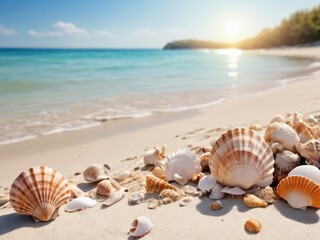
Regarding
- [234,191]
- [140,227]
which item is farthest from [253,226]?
[140,227]

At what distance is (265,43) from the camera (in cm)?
7612

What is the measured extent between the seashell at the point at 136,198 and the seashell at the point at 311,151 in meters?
1.37

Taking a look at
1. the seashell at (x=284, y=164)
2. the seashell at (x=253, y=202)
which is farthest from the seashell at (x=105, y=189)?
the seashell at (x=284, y=164)

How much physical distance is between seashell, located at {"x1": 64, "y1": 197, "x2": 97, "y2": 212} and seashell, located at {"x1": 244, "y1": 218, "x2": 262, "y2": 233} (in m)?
1.27

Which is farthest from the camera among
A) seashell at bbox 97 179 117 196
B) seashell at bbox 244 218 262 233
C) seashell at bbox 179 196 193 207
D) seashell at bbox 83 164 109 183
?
seashell at bbox 83 164 109 183

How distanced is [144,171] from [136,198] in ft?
2.60

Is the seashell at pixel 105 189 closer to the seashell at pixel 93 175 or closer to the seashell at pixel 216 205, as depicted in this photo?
the seashell at pixel 93 175

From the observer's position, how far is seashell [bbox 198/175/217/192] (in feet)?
8.36

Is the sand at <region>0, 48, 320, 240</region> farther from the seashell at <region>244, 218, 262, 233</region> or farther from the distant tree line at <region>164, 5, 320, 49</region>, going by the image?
the distant tree line at <region>164, 5, 320, 49</region>

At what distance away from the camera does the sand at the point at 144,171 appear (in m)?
2.07

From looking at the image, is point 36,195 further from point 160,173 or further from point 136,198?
point 160,173

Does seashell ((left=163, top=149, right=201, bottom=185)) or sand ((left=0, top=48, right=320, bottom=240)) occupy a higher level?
seashell ((left=163, top=149, right=201, bottom=185))

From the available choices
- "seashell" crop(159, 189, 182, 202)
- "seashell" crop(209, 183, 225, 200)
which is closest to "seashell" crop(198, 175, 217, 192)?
"seashell" crop(209, 183, 225, 200)

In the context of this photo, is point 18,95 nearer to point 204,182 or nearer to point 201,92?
point 201,92
